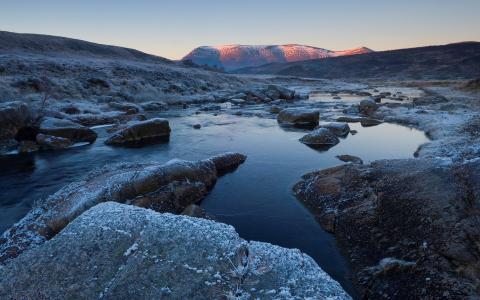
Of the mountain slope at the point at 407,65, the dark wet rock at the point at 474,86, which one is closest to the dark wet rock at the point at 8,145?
the dark wet rock at the point at 474,86

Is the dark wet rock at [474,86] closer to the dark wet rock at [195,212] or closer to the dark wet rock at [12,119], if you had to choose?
the dark wet rock at [195,212]

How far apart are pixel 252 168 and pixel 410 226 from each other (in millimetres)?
8252

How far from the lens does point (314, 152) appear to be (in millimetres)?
17453

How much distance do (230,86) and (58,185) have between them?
2287 inches

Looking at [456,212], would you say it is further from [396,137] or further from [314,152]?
[396,137]

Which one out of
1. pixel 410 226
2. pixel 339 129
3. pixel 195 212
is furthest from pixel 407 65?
pixel 195 212

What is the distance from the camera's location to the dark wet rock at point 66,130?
64.9 ft

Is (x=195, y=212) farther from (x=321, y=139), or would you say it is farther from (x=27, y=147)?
(x=27, y=147)

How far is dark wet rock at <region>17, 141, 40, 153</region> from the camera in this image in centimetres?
1825

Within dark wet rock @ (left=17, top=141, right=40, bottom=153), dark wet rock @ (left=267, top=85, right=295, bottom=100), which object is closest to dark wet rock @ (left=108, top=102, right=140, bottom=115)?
dark wet rock @ (left=17, top=141, right=40, bottom=153)

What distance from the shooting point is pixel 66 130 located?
65.7 feet

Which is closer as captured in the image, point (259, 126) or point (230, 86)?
point (259, 126)

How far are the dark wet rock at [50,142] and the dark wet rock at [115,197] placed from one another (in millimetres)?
8255

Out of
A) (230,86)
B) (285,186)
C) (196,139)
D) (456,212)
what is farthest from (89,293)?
(230,86)
